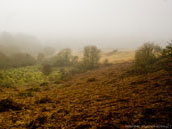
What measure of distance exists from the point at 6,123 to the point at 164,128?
6802 mm

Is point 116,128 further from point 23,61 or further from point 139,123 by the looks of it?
point 23,61

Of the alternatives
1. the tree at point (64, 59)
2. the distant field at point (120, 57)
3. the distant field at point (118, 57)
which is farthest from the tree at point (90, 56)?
the tree at point (64, 59)

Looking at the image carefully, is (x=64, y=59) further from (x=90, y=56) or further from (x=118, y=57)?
(x=118, y=57)

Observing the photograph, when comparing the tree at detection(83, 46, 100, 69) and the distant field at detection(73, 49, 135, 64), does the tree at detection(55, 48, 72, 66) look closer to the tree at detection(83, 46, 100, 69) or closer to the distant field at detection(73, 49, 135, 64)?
the distant field at detection(73, 49, 135, 64)

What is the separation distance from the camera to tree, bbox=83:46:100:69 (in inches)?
1881

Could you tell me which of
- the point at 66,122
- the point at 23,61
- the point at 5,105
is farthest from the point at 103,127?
the point at 23,61

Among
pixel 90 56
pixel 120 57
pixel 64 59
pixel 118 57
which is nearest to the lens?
pixel 90 56

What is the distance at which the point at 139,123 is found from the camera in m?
4.21

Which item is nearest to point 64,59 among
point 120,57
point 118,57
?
point 118,57

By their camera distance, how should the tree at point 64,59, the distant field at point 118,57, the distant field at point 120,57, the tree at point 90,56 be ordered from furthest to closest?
1. the distant field at point 118,57
2. the distant field at point 120,57
3. the tree at point 64,59
4. the tree at point 90,56

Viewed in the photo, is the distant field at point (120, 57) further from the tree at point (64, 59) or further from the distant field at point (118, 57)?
the tree at point (64, 59)

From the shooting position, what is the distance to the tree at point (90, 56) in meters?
47.8

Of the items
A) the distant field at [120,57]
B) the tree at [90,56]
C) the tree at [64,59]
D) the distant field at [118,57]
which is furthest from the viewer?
the distant field at [118,57]

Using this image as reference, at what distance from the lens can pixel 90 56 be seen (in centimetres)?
4944
